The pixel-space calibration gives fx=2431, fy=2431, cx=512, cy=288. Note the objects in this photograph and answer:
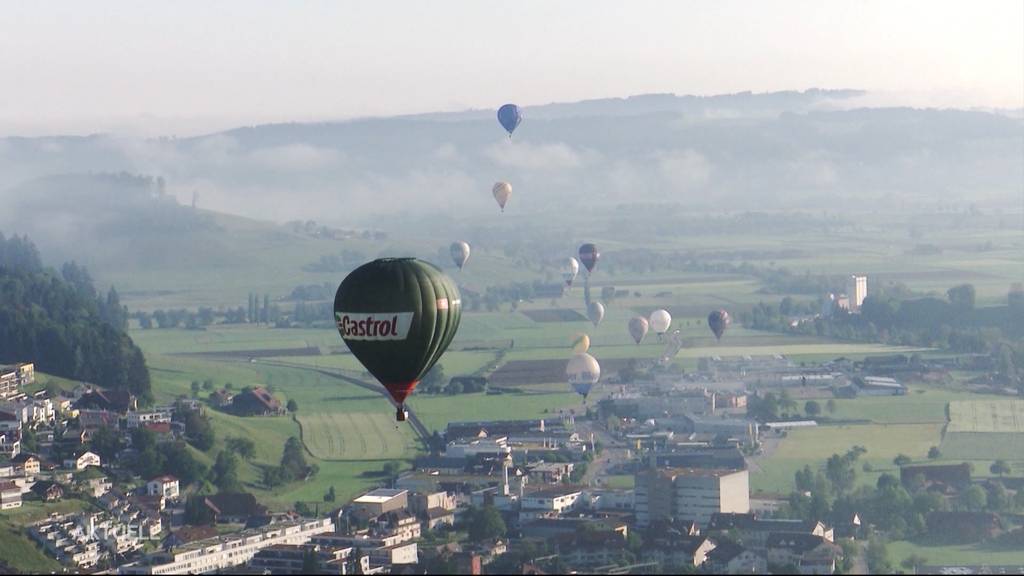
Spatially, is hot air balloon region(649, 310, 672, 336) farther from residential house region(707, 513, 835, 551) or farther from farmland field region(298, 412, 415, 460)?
residential house region(707, 513, 835, 551)

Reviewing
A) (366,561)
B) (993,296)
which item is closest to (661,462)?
(366,561)

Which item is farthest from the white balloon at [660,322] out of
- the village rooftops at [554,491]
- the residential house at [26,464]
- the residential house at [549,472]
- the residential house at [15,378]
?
the village rooftops at [554,491]

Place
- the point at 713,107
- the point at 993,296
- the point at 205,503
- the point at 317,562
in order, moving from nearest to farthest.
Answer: the point at 317,562, the point at 205,503, the point at 993,296, the point at 713,107

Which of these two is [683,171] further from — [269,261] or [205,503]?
[205,503]

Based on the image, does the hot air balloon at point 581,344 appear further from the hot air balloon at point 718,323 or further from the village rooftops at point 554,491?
the village rooftops at point 554,491

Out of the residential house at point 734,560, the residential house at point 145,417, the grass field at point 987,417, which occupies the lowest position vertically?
the residential house at point 734,560

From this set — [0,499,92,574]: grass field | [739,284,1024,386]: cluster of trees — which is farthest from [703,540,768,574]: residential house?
[739,284,1024,386]: cluster of trees

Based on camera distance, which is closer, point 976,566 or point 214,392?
point 976,566
